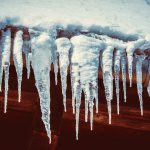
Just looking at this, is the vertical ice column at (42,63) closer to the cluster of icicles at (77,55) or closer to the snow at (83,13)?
the cluster of icicles at (77,55)

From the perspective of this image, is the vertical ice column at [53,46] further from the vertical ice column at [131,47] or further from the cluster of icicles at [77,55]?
the vertical ice column at [131,47]

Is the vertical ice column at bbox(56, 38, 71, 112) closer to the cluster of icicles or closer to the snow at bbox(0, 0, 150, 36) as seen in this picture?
the cluster of icicles

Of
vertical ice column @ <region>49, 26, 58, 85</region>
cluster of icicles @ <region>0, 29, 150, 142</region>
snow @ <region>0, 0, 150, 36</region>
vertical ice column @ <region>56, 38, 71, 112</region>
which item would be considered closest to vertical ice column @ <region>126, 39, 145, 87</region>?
cluster of icicles @ <region>0, 29, 150, 142</region>

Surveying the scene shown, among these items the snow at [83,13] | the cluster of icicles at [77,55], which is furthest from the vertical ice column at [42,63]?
the snow at [83,13]

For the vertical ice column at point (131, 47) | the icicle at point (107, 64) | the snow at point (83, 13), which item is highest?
the snow at point (83, 13)

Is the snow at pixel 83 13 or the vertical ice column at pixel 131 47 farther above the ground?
the snow at pixel 83 13

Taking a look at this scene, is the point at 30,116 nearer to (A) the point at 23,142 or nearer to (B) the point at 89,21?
(A) the point at 23,142

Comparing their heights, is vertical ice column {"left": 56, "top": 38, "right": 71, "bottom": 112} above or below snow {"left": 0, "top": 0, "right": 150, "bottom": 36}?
below

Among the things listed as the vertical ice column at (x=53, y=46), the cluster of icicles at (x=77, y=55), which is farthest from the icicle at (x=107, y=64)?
the vertical ice column at (x=53, y=46)
